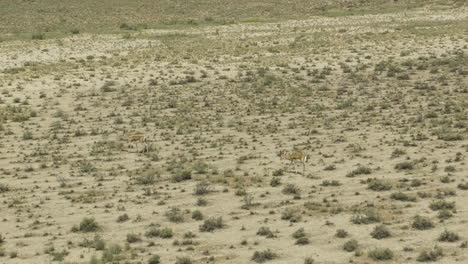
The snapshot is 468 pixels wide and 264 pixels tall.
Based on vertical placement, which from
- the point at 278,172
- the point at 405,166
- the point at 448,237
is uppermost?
the point at 278,172

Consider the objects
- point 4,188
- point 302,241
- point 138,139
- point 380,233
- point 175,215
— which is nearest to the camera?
point 302,241

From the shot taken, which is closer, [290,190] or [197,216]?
[197,216]

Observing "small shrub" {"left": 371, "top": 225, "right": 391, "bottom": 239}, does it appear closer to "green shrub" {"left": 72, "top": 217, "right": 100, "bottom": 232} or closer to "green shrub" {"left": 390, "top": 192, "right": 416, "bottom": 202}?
"green shrub" {"left": 390, "top": 192, "right": 416, "bottom": 202}

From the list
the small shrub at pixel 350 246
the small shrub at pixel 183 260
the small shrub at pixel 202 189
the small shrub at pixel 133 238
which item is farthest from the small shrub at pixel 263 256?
the small shrub at pixel 202 189

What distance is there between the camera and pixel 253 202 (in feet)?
80.7

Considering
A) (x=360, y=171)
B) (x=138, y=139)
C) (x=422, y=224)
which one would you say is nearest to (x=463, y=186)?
(x=360, y=171)

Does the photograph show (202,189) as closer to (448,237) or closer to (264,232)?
(264,232)

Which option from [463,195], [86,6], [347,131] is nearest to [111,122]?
[347,131]

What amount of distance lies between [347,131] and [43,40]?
38.4m

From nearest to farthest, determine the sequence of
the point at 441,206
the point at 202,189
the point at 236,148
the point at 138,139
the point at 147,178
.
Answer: the point at 441,206 → the point at 202,189 → the point at 147,178 → the point at 236,148 → the point at 138,139

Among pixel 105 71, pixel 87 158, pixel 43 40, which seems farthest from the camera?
pixel 43 40

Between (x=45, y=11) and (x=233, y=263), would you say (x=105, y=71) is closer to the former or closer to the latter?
(x=233, y=263)

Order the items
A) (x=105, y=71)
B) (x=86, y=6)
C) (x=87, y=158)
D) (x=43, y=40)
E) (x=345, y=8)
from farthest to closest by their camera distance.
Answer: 1. (x=86, y=6)
2. (x=345, y=8)
3. (x=43, y=40)
4. (x=105, y=71)
5. (x=87, y=158)

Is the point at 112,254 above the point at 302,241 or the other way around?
above
